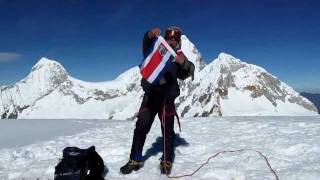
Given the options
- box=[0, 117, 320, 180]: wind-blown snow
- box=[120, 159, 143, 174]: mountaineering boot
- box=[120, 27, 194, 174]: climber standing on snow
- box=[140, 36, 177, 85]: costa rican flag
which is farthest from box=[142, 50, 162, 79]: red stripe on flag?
box=[0, 117, 320, 180]: wind-blown snow

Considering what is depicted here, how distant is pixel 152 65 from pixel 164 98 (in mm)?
844

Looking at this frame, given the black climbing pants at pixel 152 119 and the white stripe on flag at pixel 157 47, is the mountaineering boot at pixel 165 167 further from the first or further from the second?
the white stripe on flag at pixel 157 47

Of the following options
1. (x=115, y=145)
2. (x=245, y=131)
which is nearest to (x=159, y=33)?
(x=115, y=145)

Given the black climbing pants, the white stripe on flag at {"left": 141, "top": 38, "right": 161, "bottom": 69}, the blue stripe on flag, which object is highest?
the white stripe on flag at {"left": 141, "top": 38, "right": 161, "bottom": 69}

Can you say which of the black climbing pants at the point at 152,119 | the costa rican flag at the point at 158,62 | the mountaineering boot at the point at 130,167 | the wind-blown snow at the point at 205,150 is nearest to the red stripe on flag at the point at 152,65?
the costa rican flag at the point at 158,62

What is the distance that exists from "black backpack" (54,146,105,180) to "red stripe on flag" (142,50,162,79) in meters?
2.19

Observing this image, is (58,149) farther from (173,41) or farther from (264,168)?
(264,168)

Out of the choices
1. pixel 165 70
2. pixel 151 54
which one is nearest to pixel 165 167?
pixel 165 70

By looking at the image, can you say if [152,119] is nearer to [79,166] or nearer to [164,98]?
[164,98]

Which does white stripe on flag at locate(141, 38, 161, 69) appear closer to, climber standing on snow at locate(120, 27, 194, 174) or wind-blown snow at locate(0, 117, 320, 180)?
climber standing on snow at locate(120, 27, 194, 174)

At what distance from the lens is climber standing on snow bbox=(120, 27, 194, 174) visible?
397 inches

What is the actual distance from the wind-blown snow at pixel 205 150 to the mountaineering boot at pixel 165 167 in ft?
0.53

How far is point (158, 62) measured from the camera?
10.2m

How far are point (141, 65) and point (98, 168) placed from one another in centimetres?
271
